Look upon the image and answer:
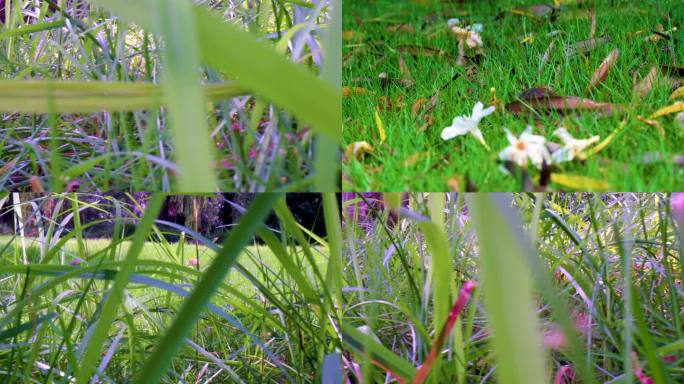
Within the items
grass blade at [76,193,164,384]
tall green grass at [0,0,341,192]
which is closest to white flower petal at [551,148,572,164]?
tall green grass at [0,0,341,192]

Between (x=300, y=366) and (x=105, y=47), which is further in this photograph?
(x=105, y=47)

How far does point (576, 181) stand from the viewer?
1.57 feet

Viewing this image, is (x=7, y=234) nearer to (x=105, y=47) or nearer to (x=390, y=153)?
(x=105, y=47)

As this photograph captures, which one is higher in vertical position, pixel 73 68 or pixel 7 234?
pixel 73 68

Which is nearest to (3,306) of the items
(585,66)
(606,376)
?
(606,376)

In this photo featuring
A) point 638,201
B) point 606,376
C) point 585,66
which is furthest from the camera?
point 585,66

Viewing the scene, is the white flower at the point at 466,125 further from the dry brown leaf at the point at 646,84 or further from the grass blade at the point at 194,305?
the grass blade at the point at 194,305

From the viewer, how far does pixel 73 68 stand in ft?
2.17

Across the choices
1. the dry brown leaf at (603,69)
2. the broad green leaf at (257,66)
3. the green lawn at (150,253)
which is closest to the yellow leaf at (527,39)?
the dry brown leaf at (603,69)

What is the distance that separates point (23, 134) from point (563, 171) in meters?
0.52

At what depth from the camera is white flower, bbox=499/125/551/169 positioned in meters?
0.49

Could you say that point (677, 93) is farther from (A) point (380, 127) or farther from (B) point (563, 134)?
(A) point (380, 127)

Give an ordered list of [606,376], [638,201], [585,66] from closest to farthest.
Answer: [606,376], [638,201], [585,66]

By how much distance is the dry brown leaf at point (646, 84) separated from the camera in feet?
1.95
